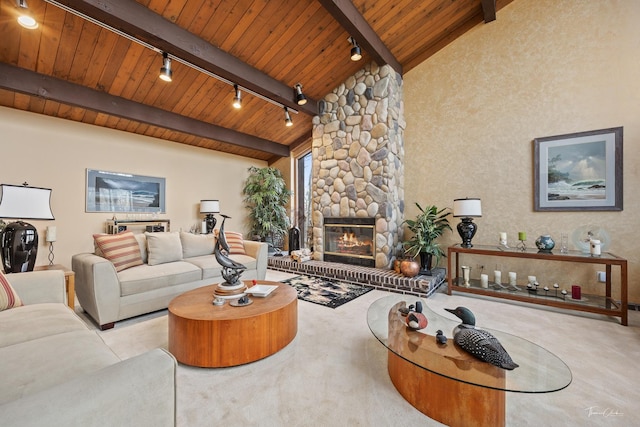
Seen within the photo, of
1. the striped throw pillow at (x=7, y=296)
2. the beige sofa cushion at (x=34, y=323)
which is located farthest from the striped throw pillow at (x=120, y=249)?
the beige sofa cushion at (x=34, y=323)

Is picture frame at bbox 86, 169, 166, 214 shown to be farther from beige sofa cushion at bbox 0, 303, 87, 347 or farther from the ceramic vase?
the ceramic vase

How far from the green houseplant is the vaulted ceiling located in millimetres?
1680

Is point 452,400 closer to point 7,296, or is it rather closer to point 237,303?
point 237,303

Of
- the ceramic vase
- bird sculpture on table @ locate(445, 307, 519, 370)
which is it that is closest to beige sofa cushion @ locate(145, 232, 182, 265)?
bird sculpture on table @ locate(445, 307, 519, 370)

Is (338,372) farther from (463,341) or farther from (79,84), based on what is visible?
(79,84)

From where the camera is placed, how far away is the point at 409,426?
1296 mm

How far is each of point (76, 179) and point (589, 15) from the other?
7247 millimetres

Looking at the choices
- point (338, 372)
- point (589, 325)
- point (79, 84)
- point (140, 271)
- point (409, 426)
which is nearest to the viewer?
point (409, 426)

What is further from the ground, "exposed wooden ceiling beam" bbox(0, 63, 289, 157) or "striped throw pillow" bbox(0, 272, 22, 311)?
"exposed wooden ceiling beam" bbox(0, 63, 289, 157)

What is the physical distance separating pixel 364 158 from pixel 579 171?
2.64 metres

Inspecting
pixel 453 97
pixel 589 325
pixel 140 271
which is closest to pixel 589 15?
pixel 453 97

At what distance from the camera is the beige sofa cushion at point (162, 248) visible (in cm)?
305

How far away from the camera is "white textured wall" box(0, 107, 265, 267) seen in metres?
A: 3.68

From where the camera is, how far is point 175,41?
2805 millimetres
